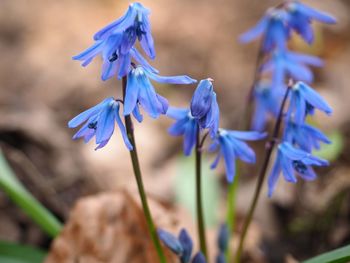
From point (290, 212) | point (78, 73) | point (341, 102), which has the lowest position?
point (290, 212)

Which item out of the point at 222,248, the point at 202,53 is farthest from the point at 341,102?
the point at 222,248

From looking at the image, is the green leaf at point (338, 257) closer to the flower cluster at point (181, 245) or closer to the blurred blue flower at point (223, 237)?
the flower cluster at point (181, 245)

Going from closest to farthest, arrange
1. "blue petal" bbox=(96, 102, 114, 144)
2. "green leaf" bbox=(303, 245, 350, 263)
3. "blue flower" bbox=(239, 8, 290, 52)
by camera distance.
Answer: "blue petal" bbox=(96, 102, 114, 144)
"green leaf" bbox=(303, 245, 350, 263)
"blue flower" bbox=(239, 8, 290, 52)

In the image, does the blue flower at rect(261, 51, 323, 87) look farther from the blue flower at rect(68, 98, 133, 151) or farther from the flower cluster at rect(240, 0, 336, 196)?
the blue flower at rect(68, 98, 133, 151)

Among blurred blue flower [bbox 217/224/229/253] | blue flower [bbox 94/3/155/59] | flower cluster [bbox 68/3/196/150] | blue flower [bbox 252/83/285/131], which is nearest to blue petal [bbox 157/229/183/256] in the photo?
blurred blue flower [bbox 217/224/229/253]

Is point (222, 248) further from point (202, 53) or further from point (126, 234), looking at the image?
point (202, 53)
